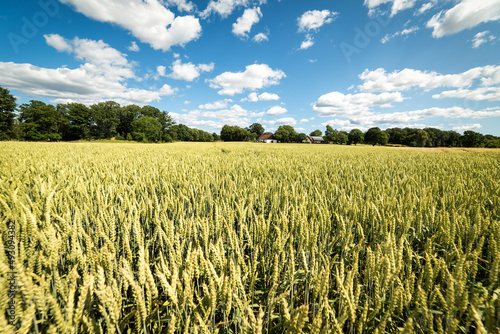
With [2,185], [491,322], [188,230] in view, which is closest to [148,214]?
[188,230]

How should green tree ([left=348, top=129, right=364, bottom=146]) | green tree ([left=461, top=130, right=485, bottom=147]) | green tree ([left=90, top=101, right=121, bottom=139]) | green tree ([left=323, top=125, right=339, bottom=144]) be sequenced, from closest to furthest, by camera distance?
green tree ([left=90, top=101, right=121, bottom=139]) < green tree ([left=461, top=130, right=485, bottom=147]) < green tree ([left=348, top=129, right=364, bottom=146]) < green tree ([left=323, top=125, right=339, bottom=144])

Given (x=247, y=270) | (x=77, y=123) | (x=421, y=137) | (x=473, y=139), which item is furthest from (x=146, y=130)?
(x=473, y=139)

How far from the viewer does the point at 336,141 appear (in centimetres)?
8606

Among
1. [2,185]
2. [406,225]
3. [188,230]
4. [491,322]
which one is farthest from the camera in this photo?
[2,185]

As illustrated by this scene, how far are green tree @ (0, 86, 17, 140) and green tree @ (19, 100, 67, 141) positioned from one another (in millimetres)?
3597

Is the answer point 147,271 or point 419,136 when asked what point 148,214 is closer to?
point 147,271

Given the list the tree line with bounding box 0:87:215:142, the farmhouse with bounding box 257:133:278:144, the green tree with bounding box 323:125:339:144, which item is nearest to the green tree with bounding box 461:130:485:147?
the green tree with bounding box 323:125:339:144

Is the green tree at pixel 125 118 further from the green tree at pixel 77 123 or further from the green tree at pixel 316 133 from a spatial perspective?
the green tree at pixel 316 133

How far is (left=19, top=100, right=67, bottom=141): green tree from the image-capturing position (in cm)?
4788

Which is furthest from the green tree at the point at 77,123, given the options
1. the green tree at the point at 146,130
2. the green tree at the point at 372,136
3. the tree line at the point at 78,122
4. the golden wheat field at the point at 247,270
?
the green tree at the point at 372,136

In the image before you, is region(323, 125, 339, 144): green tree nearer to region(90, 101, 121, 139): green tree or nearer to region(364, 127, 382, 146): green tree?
region(364, 127, 382, 146): green tree

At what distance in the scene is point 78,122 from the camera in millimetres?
56750

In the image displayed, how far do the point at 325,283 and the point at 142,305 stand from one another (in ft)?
2.15

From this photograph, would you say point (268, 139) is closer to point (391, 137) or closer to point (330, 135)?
point (330, 135)
